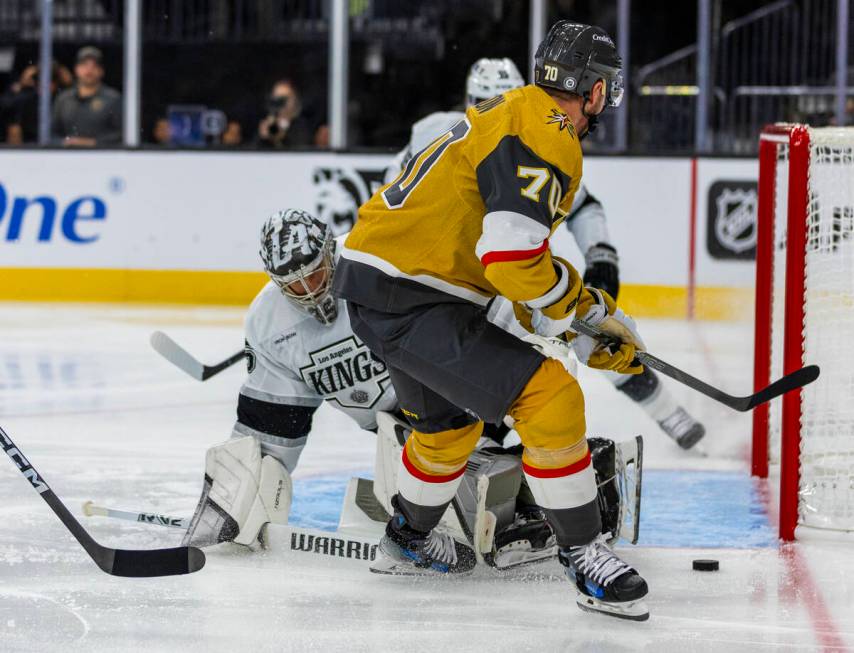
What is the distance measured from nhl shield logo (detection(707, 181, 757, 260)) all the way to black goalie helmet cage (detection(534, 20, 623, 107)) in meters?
4.60

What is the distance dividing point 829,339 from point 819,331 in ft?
0.10

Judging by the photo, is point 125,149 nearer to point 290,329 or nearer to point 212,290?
point 212,290

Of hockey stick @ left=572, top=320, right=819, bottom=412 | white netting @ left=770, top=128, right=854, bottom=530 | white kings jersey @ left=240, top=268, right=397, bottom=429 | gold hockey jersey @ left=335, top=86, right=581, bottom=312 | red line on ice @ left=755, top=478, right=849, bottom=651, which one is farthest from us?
white netting @ left=770, top=128, right=854, bottom=530

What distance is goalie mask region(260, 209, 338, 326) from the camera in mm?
2842

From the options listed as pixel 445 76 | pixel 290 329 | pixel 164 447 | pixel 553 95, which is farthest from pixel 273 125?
pixel 553 95

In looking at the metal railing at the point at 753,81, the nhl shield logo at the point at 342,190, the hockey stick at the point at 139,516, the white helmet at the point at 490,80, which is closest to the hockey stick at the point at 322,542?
the hockey stick at the point at 139,516

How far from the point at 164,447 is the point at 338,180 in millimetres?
3452

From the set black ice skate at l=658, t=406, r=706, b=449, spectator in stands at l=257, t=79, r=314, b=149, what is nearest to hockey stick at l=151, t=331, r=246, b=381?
black ice skate at l=658, t=406, r=706, b=449

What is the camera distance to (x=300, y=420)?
297 cm

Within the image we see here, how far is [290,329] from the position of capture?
2965 millimetres

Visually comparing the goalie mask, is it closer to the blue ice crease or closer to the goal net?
the blue ice crease

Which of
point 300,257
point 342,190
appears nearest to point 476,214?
point 300,257

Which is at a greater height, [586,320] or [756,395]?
[586,320]

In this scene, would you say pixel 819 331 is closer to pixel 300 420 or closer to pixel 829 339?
pixel 829 339
